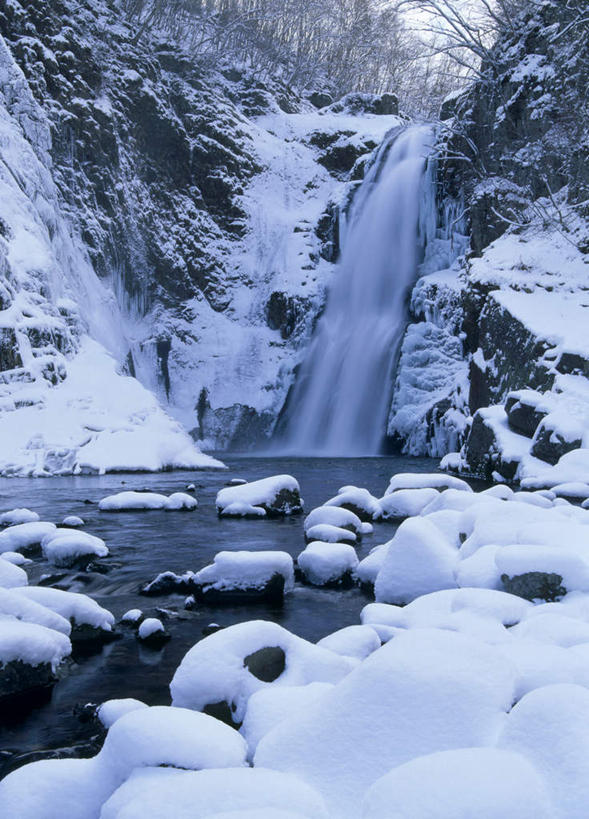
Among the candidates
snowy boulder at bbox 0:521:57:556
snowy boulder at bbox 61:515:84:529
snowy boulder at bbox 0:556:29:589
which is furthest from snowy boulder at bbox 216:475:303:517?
snowy boulder at bbox 0:556:29:589

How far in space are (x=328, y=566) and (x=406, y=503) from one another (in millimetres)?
2645

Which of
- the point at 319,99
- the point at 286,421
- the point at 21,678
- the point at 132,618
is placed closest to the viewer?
the point at 21,678

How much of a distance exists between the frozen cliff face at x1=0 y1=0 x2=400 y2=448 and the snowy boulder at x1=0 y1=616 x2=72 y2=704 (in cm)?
1661

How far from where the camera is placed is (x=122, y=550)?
19.4 ft

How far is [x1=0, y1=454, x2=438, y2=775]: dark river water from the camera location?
2.96 metres

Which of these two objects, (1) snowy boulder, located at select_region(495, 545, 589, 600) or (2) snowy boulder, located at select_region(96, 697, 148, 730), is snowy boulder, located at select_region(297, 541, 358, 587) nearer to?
(1) snowy boulder, located at select_region(495, 545, 589, 600)

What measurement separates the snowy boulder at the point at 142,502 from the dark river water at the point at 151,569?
180 mm

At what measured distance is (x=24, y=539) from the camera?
5555 mm

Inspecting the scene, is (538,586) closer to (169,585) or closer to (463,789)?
(463,789)

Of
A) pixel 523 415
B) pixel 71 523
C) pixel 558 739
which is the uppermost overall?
pixel 558 739

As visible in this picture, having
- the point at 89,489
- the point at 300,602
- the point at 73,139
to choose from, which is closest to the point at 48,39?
the point at 73,139

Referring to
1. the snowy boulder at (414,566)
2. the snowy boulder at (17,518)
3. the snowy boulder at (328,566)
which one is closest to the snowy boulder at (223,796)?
the snowy boulder at (414,566)

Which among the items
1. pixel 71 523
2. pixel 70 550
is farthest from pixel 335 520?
pixel 71 523

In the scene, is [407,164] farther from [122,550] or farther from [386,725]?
[386,725]
